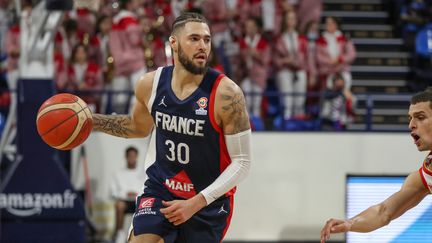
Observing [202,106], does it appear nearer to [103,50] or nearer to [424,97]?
[424,97]

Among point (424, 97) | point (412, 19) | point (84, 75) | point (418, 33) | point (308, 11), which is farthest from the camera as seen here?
point (412, 19)

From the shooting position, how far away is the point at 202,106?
6180mm

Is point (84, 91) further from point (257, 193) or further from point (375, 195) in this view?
point (375, 195)

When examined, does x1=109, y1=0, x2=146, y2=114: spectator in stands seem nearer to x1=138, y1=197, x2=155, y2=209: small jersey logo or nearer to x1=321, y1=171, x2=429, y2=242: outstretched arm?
x1=138, y1=197, x2=155, y2=209: small jersey logo

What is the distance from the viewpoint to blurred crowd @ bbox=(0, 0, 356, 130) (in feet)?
44.4

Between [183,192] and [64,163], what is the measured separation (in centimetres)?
742

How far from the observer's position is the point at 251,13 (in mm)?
14992

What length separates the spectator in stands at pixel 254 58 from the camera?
14000 mm

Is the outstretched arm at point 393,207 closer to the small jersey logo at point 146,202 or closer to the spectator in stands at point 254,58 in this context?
the small jersey logo at point 146,202

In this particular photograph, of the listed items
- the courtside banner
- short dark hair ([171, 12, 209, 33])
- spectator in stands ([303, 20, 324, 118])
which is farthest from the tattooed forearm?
spectator in stands ([303, 20, 324, 118])

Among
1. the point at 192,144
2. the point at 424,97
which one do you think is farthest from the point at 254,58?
the point at 424,97

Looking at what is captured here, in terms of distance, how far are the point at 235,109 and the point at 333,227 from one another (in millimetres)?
1050

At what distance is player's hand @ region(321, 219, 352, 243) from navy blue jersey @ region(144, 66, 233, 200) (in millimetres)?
957

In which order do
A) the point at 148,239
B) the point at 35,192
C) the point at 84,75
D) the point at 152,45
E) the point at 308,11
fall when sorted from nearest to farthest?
1. the point at 148,239
2. the point at 35,192
3. the point at 84,75
4. the point at 152,45
5. the point at 308,11
